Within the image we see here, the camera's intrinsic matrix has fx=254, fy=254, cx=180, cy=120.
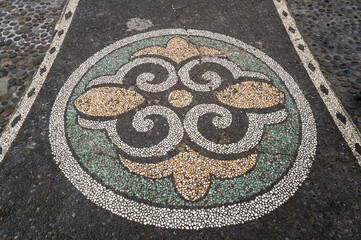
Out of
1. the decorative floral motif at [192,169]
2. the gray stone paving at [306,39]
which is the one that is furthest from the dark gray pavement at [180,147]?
the gray stone paving at [306,39]

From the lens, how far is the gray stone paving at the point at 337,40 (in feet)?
14.1

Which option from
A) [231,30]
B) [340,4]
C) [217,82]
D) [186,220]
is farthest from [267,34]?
Answer: [186,220]

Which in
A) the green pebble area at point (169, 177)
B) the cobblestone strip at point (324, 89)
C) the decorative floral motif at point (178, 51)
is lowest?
the green pebble area at point (169, 177)

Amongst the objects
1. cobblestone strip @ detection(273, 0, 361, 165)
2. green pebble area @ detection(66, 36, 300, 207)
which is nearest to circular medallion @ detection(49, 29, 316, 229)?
green pebble area @ detection(66, 36, 300, 207)

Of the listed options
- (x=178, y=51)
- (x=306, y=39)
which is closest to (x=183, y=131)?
(x=178, y=51)

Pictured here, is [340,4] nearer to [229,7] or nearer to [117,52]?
[229,7]

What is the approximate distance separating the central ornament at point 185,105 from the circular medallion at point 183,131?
2cm

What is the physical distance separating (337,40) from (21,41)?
6392 mm

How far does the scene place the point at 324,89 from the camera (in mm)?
4289

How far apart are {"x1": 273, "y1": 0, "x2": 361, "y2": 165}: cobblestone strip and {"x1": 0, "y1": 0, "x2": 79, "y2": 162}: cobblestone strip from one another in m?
4.68

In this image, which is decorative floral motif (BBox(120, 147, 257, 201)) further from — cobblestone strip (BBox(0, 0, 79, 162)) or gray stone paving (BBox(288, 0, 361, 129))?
gray stone paving (BBox(288, 0, 361, 129))

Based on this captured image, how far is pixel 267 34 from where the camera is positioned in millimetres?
5188

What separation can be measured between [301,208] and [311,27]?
13.0 feet

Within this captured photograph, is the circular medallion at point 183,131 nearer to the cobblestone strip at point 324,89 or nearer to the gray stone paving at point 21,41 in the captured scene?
the cobblestone strip at point 324,89
